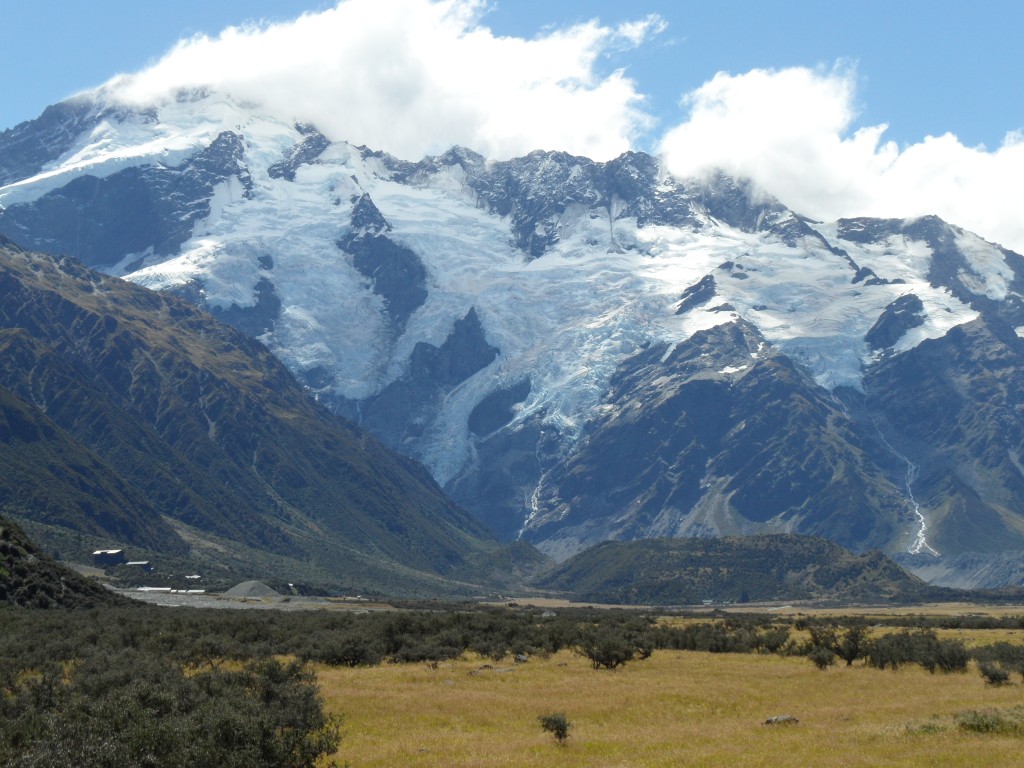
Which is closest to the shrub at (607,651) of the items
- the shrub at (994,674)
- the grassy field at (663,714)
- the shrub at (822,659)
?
the grassy field at (663,714)

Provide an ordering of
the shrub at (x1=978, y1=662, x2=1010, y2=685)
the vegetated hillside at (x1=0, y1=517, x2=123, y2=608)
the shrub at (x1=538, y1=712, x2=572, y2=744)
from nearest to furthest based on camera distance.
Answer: the shrub at (x1=538, y1=712, x2=572, y2=744) < the shrub at (x1=978, y1=662, x2=1010, y2=685) < the vegetated hillside at (x1=0, y1=517, x2=123, y2=608)

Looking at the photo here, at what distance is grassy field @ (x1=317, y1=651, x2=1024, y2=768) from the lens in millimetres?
48562

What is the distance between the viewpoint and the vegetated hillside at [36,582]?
123062mm

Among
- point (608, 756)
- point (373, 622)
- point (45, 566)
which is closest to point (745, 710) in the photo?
point (608, 756)

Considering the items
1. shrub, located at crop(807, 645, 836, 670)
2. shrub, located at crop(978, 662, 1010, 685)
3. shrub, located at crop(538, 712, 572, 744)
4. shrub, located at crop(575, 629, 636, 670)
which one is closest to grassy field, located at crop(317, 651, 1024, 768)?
shrub, located at crop(538, 712, 572, 744)

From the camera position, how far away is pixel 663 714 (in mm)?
61000

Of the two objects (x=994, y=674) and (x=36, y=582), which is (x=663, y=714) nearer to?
(x=994, y=674)

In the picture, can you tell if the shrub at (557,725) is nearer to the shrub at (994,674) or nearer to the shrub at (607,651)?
the shrub at (994,674)

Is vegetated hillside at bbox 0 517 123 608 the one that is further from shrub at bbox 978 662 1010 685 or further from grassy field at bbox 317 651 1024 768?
shrub at bbox 978 662 1010 685

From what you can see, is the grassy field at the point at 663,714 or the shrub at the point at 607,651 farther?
the shrub at the point at 607,651

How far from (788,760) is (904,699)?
20.3 meters

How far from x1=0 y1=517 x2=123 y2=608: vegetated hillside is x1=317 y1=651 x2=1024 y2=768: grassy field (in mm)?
59417

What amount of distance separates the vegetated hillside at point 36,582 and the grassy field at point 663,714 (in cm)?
5942

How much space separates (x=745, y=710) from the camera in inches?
2479
